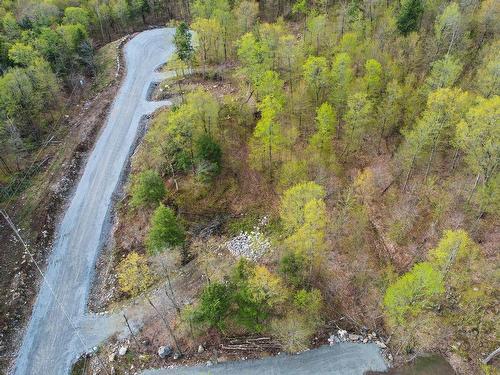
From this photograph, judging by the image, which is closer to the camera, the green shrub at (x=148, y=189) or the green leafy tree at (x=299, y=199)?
the green leafy tree at (x=299, y=199)

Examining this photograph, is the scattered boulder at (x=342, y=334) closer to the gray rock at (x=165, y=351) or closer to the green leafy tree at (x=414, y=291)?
the green leafy tree at (x=414, y=291)

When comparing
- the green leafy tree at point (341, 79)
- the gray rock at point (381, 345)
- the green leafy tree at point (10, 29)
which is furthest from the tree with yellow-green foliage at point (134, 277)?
the green leafy tree at point (10, 29)

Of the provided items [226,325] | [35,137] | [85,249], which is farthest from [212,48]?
[226,325]

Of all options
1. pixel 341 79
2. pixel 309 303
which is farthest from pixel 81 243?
pixel 341 79

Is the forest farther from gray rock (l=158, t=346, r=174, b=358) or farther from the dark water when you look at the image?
gray rock (l=158, t=346, r=174, b=358)

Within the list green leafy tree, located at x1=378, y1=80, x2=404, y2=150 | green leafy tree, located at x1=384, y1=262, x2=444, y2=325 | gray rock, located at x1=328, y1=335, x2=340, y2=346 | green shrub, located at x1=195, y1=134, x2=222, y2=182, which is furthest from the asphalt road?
green leafy tree, located at x1=378, y1=80, x2=404, y2=150

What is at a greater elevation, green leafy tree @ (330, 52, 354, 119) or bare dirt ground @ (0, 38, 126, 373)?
green leafy tree @ (330, 52, 354, 119)
